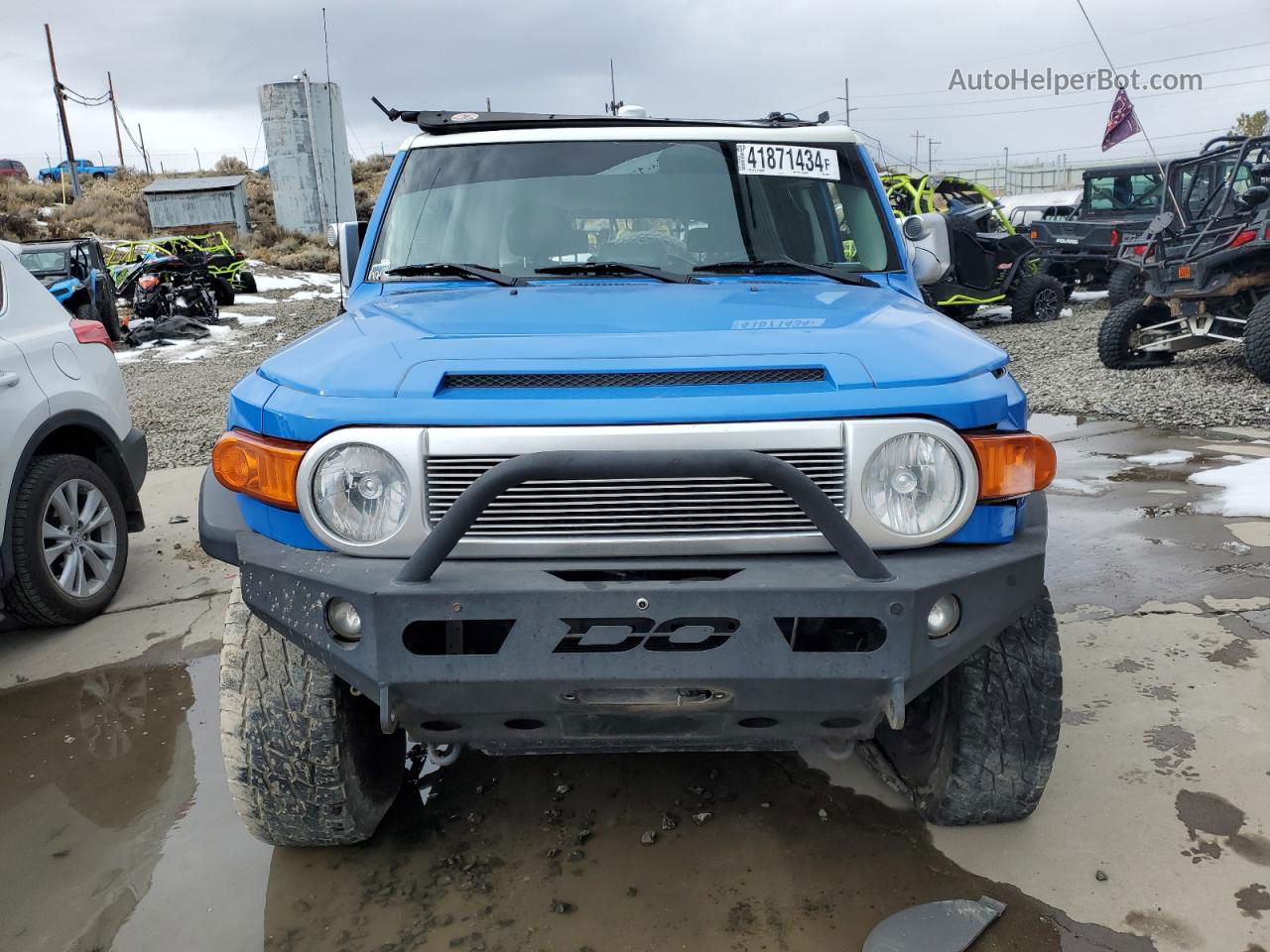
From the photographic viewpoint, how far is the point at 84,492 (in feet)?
14.1

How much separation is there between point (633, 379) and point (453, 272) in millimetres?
1210

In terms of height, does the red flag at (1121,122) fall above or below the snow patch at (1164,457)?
above

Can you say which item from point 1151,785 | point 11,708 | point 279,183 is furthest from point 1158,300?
point 279,183

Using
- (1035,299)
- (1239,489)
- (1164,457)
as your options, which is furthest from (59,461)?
(1035,299)

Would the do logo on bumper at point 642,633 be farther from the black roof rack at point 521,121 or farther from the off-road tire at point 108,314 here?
the off-road tire at point 108,314

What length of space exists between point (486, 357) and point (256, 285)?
20.3 m

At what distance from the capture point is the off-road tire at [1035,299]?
1323cm

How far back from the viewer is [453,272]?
303 cm

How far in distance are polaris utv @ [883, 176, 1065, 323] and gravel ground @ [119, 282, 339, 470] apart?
7.67 meters

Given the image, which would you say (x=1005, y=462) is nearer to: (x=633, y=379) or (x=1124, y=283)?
(x=633, y=379)

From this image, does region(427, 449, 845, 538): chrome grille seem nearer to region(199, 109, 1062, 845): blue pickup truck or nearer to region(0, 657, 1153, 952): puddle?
region(199, 109, 1062, 845): blue pickup truck

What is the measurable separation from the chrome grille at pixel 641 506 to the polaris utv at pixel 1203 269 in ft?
25.9

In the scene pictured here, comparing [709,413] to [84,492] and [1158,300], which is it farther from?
[1158,300]

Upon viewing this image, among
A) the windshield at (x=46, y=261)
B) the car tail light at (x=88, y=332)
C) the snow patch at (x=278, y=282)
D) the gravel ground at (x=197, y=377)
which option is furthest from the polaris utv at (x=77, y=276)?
the snow patch at (x=278, y=282)
